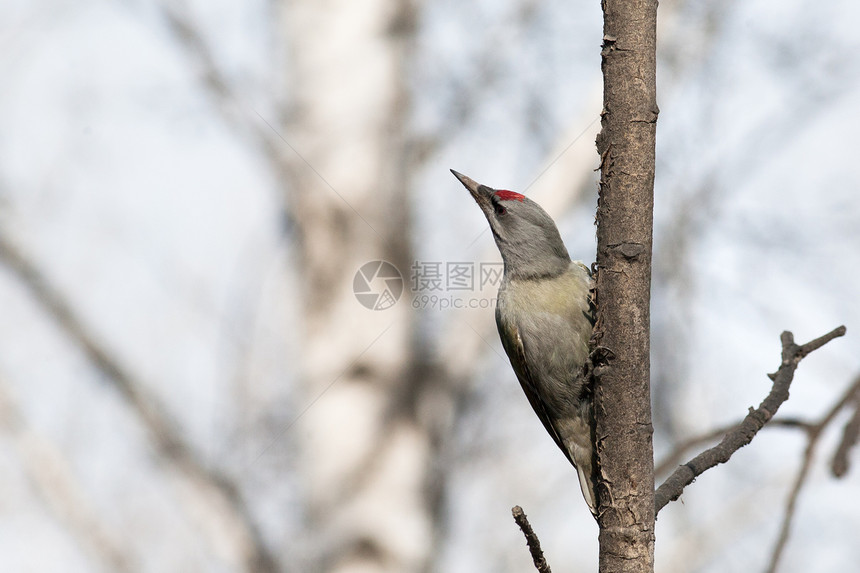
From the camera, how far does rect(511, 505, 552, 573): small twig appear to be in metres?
1.95

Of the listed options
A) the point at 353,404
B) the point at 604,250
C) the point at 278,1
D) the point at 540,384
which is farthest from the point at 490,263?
the point at 604,250

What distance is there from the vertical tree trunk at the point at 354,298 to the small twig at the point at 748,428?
9.63 feet

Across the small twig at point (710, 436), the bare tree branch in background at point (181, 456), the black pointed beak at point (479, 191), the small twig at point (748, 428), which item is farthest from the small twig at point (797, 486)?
the bare tree branch in background at point (181, 456)

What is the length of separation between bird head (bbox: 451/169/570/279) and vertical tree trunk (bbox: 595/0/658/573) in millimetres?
1652

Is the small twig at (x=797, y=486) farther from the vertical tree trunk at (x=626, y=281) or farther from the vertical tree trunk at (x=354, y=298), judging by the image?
the vertical tree trunk at (x=354, y=298)

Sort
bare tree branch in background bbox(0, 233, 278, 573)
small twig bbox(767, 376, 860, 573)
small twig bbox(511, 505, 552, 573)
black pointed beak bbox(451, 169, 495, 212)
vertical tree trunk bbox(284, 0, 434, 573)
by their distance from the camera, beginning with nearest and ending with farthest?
1. small twig bbox(511, 505, 552, 573)
2. small twig bbox(767, 376, 860, 573)
3. black pointed beak bbox(451, 169, 495, 212)
4. bare tree branch in background bbox(0, 233, 278, 573)
5. vertical tree trunk bbox(284, 0, 434, 573)

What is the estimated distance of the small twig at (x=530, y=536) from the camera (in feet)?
6.38

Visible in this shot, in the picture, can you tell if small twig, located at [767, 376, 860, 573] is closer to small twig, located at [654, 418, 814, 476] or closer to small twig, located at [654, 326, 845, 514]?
small twig, located at [654, 418, 814, 476]

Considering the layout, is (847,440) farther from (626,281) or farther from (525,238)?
(525,238)

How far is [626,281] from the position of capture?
2061mm

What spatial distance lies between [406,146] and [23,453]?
3.49 metres

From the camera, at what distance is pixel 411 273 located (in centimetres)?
553

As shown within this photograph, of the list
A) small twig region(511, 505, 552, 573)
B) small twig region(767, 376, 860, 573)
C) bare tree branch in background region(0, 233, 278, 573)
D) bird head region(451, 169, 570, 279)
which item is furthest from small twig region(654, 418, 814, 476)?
bare tree branch in background region(0, 233, 278, 573)

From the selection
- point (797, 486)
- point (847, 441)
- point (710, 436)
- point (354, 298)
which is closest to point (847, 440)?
point (847, 441)
